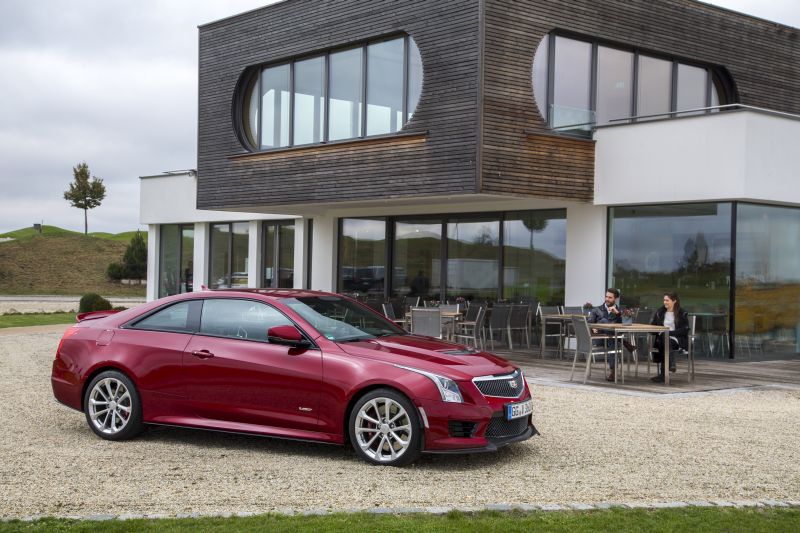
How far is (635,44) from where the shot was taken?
61.9 ft

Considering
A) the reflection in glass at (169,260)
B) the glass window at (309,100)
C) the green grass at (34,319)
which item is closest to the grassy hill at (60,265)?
the reflection in glass at (169,260)

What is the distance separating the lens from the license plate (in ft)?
24.6

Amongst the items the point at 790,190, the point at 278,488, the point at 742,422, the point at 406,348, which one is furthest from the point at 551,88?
the point at 278,488

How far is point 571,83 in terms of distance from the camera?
18266 mm

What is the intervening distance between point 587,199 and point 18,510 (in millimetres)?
13978

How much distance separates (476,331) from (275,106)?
317 inches

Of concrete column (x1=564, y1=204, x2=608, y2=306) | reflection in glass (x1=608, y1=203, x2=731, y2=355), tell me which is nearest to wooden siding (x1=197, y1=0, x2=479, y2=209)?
concrete column (x1=564, y1=204, x2=608, y2=306)

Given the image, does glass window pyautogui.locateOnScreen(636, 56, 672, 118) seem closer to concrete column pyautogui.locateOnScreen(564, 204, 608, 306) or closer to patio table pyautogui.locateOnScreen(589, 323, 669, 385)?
concrete column pyautogui.locateOnScreen(564, 204, 608, 306)

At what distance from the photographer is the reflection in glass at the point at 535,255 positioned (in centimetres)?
1911

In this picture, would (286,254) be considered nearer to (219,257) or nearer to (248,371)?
(219,257)

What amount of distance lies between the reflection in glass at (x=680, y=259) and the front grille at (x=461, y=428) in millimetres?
10692

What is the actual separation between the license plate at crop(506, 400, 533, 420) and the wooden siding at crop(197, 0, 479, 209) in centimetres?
883

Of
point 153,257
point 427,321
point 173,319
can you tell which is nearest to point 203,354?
point 173,319

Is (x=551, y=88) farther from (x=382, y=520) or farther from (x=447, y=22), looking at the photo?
(x=382, y=520)
